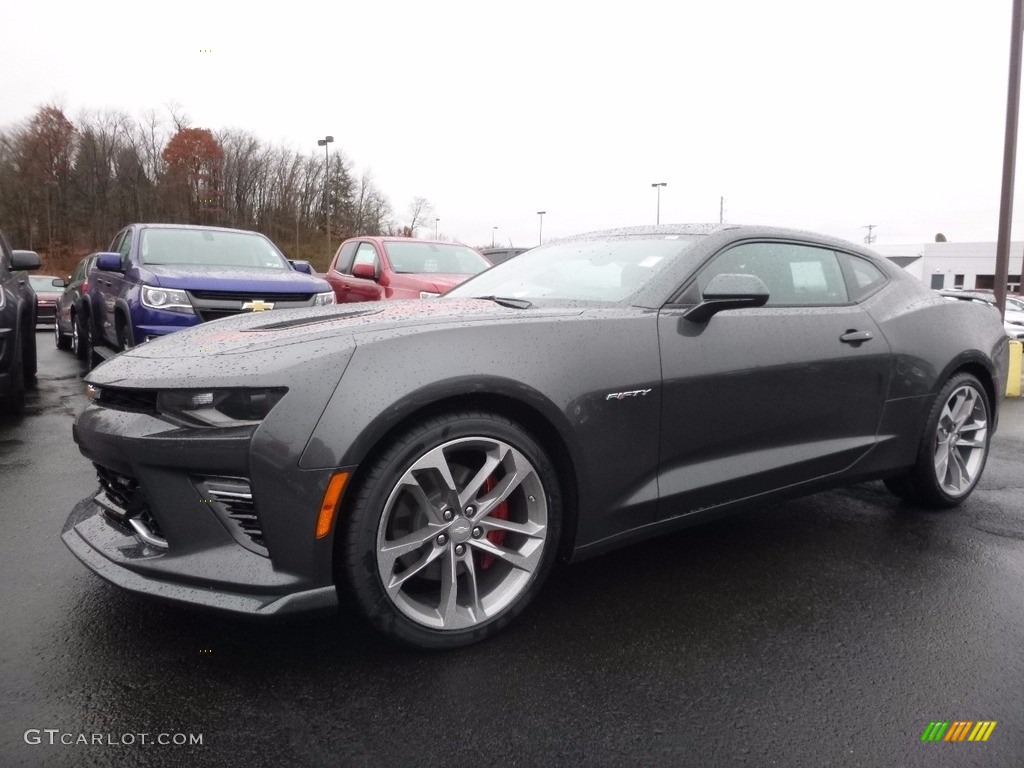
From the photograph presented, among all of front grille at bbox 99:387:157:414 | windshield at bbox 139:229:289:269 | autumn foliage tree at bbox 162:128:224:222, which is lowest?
front grille at bbox 99:387:157:414

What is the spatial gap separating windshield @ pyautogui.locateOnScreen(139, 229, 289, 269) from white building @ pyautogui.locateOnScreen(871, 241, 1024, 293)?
57.8 meters

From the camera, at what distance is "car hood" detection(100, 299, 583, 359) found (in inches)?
88.5

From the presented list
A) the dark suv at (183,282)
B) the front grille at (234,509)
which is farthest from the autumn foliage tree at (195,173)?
the front grille at (234,509)

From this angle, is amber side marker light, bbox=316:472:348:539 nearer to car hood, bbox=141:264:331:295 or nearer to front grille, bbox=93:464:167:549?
front grille, bbox=93:464:167:549

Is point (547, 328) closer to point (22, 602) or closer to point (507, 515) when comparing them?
point (507, 515)

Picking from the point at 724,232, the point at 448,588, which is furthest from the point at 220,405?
the point at 724,232

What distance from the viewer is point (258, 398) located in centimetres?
201

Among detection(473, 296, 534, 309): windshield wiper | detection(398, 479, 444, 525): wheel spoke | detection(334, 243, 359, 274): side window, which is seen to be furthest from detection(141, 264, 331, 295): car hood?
detection(398, 479, 444, 525): wheel spoke

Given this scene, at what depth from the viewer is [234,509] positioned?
200cm

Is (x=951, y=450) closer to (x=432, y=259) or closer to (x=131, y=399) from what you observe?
(x=131, y=399)

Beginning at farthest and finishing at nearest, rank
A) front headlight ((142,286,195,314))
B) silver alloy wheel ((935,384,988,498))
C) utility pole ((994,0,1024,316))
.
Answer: utility pole ((994,0,1024,316)), front headlight ((142,286,195,314)), silver alloy wheel ((935,384,988,498))

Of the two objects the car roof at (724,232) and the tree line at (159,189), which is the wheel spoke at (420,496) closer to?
the car roof at (724,232)

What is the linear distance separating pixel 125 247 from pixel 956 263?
64374 mm

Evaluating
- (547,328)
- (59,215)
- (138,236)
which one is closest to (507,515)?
(547,328)
